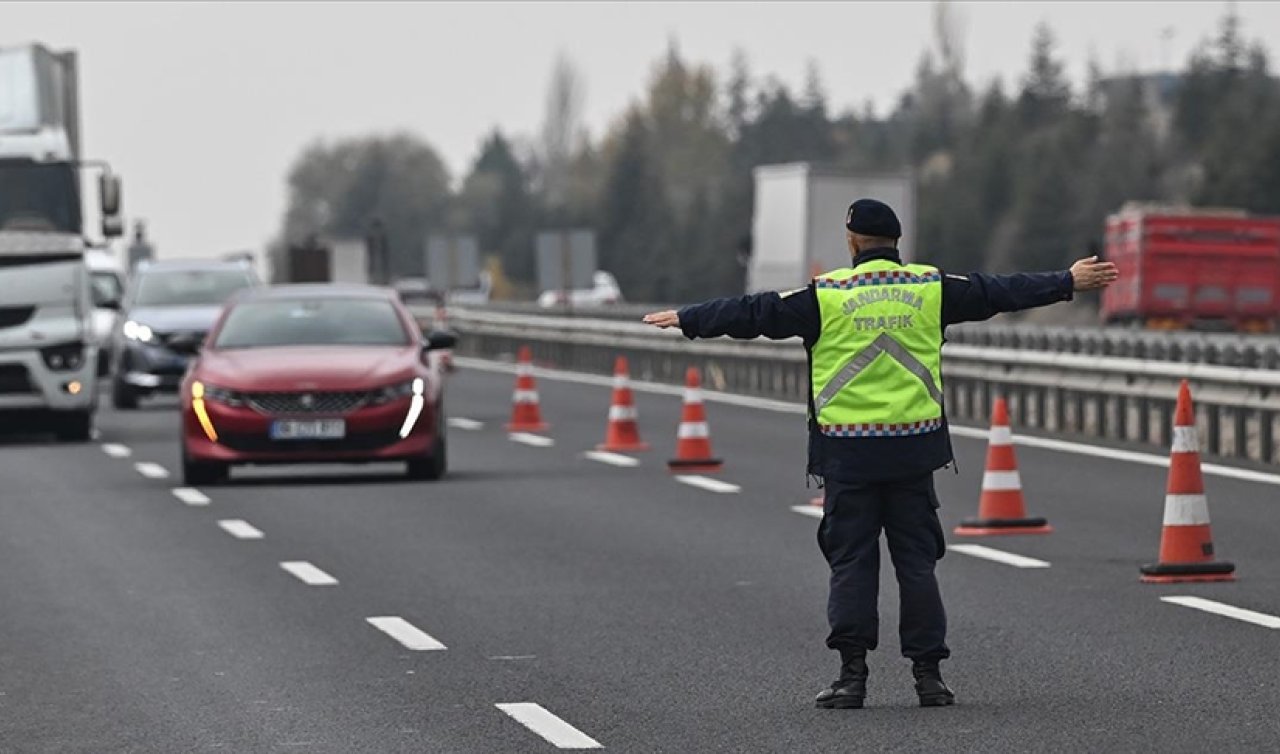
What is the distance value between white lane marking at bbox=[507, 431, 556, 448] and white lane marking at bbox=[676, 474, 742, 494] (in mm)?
4393

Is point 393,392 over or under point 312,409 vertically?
over

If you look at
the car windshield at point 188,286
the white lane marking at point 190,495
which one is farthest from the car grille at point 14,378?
the car windshield at point 188,286

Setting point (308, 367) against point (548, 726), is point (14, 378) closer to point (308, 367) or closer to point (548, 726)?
point (308, 367)

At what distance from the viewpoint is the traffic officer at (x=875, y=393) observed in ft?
34.6

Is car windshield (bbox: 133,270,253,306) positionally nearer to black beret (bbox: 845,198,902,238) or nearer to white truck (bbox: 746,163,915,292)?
white truck (bbox: 746,163,915,292)

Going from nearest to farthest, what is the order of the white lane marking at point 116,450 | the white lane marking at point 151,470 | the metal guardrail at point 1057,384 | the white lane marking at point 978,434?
the white lane marking at point 978,434 → the white lane marking at point 151,470 → the metal guardrail at point 1057,384 → the white lane marking at point 116,450

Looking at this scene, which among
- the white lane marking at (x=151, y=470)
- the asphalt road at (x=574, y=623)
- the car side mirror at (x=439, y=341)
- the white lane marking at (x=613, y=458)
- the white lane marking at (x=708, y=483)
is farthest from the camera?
the white lane marking at (x=613, y=458)

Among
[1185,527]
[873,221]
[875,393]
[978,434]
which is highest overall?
[873,221]

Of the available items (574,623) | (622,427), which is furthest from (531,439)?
(574,623)

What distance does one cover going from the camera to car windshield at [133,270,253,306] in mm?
36719

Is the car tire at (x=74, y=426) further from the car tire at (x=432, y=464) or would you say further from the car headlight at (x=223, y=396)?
the car headlight at (x=223, y=396)

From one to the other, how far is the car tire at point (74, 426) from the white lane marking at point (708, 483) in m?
7.88

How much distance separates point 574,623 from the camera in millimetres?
13320

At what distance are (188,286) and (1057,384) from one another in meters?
12.3
